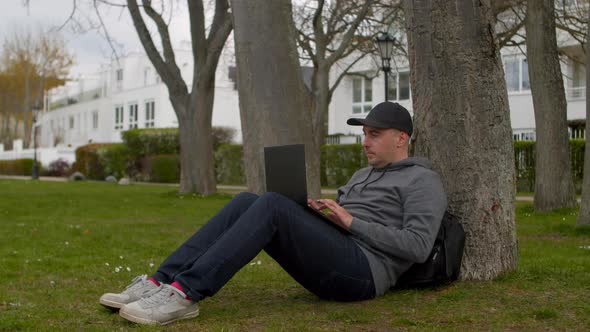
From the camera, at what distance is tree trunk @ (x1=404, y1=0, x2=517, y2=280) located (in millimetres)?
5305

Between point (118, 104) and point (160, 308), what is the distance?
2227 inches

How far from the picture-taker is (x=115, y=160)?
36.6 metres

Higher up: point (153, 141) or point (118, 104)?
point (118, 104)

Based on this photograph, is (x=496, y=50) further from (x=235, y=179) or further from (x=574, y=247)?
(x=235, y=179)

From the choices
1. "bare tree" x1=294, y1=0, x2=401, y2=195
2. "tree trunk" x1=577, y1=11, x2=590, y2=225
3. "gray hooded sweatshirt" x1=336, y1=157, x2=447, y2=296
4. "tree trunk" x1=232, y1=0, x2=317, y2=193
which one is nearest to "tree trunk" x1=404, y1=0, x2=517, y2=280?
"gray hooded sweatshirt" x1=336, y1=157, x2=447, y2=296

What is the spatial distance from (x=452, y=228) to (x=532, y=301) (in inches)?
25.9

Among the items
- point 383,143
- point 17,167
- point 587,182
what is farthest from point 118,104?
point 383,143

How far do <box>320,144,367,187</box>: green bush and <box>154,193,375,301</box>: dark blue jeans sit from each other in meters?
22.9

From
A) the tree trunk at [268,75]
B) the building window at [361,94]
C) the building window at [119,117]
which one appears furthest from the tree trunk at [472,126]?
the building window at [119,117]

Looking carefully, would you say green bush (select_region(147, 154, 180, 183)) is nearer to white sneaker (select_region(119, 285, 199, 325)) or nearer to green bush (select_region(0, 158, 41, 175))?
green bush (select_region(0, 158, 41, 175))

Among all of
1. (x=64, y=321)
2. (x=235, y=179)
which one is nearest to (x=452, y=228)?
(x=64, y=321)

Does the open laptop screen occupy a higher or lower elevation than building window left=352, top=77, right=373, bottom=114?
lower

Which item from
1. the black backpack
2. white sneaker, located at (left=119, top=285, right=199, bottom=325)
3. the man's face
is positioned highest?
the man's face

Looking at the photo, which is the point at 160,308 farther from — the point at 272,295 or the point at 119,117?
the point at 119,117
